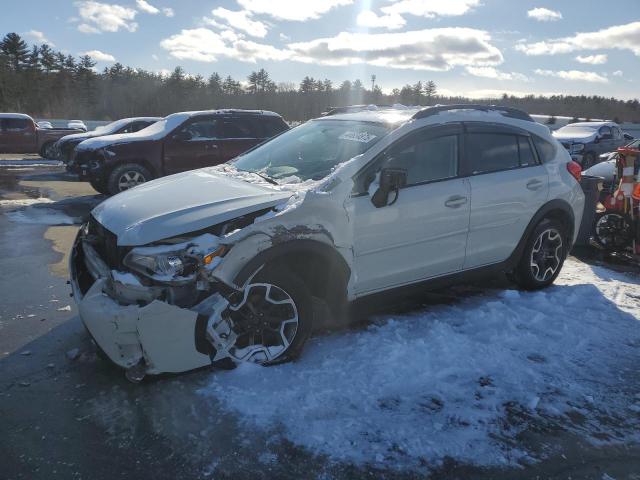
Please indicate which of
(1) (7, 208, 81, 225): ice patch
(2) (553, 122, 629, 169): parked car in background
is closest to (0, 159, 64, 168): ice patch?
(1) (7, 208, 81, 225): ice patch

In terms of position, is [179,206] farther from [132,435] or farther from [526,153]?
[526,153]

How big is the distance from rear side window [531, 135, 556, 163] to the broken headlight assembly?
3487 mm

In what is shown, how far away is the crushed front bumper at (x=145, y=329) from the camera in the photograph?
2.91 m

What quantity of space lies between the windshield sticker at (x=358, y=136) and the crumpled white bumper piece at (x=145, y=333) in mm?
1958

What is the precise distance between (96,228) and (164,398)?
141 cm

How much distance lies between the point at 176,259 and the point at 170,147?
7.84 metres

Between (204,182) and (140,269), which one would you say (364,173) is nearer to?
→ (204,182)

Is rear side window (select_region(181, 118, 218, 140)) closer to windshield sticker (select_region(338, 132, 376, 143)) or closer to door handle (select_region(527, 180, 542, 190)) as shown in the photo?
windshield sticker (select_region(338, 132, 376, 143))

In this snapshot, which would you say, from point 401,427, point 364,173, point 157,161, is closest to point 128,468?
point 401,427

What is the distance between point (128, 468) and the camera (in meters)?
2.49

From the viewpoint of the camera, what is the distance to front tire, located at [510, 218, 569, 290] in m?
4.96

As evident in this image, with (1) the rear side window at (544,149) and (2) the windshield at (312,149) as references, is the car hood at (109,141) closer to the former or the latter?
(2) the windshield at (312,149)

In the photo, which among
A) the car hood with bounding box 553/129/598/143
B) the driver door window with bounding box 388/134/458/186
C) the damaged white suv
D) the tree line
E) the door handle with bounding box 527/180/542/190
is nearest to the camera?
the damaged white suv

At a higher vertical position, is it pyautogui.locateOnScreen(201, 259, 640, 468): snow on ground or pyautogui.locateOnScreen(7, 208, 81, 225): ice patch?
pyautogui.locateOnScreen(201, 259, 640, 468): snow on ground
